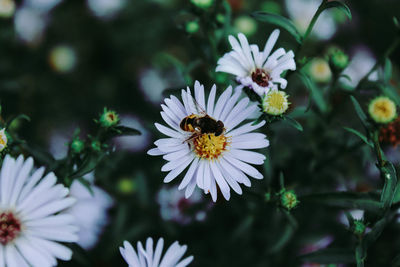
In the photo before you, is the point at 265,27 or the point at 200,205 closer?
the point at 200,205

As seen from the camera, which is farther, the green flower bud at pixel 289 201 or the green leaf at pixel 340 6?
the green flower bud at pixel 289 201

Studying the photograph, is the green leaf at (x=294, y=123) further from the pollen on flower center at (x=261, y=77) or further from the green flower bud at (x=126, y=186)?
the green flower bud at (x=126, y=186)

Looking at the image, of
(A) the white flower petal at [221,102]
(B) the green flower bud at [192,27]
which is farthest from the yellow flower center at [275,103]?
(B) the green flower bud at [192,27]

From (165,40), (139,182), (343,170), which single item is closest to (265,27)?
(165,40)

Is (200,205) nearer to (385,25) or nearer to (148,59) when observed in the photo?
(148,59)

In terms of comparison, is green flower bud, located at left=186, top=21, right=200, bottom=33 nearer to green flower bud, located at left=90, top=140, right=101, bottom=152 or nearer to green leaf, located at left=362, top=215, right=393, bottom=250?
green flower bud, located at left=90, top=140, right=101, bottom=152

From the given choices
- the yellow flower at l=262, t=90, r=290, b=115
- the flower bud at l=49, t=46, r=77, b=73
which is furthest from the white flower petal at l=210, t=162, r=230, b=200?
the flower bud at l=49, t=46, r=77, b=73

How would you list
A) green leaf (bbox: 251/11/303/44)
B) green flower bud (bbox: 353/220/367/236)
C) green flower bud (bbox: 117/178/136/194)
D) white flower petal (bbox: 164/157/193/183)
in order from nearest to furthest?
white flower petal (bbox: 164/157/193/183) → green flower bud (bbox: 353/220/367/236) → green leaf (bbox: 251/11/303/44) → green flower bud (bbox: 117/178/136/194)
